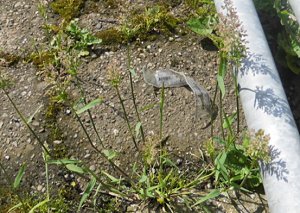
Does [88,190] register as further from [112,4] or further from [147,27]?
[112,4]

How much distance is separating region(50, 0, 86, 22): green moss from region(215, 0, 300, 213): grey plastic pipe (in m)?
0.90

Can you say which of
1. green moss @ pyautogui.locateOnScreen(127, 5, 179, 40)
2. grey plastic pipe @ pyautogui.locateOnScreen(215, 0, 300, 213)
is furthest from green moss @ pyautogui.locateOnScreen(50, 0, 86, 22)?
grey plastic pipe @ pyautogui.locateOnScreen(215, 0, 300, 213)

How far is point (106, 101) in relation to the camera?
113 inches

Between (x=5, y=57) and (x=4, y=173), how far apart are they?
0.63 meters

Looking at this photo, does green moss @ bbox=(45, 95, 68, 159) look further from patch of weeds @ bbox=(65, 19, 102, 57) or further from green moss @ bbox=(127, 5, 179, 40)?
green moss @ bbox=(127, 5, 179, 40)

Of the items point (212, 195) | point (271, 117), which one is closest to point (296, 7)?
point (271, 117)

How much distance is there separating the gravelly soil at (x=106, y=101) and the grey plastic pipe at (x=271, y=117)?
35cm

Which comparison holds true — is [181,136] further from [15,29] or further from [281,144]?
[15,29]

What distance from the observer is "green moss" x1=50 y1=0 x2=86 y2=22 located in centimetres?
317

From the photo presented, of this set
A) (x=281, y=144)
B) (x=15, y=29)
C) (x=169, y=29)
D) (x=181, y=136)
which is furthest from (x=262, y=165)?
(x=15, y=29)

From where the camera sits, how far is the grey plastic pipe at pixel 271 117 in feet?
7.16

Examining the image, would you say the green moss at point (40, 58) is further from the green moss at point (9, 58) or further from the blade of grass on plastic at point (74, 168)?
the blade of grass on plastic at point (74, 168)

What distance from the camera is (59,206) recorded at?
254cm

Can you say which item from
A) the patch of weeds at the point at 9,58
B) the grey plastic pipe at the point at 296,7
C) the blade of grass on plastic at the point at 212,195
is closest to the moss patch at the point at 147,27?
the patch of weeds at the point at 9,58
